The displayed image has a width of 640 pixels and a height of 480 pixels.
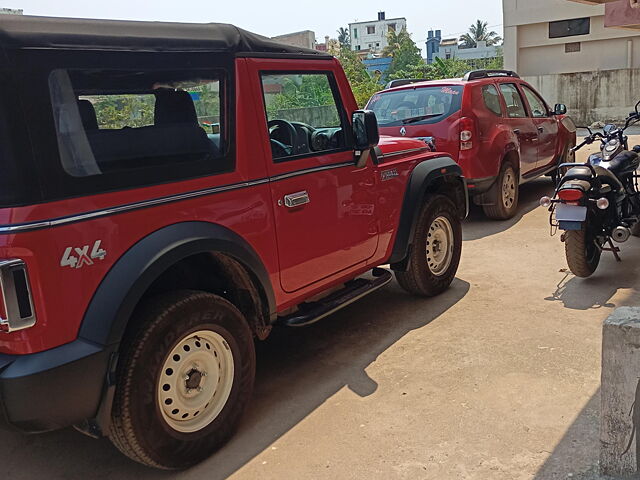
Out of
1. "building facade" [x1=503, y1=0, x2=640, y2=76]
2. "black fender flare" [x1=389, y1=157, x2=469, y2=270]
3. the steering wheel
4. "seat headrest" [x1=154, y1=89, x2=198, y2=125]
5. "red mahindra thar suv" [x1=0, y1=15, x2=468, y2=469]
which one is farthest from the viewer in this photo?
"building facade" [x1=503, y1=0, x2=640, y2=76]

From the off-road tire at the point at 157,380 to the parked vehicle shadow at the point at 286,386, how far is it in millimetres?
144

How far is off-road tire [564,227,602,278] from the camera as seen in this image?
5371 mm

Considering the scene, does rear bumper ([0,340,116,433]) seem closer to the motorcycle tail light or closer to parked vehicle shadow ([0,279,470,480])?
parked vehicle shadow ([0,279,470,480])

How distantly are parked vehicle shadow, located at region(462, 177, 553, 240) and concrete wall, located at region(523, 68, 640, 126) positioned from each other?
15912 millimetres

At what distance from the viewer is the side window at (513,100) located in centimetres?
855

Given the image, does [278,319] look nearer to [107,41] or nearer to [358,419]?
[358,419]

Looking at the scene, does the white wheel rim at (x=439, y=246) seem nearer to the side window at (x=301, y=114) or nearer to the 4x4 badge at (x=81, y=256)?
the side window at (x=301, y=114)

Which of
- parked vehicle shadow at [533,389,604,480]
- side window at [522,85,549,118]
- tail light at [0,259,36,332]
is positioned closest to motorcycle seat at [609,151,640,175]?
parked vehicle shadow at [533,389,604,480]

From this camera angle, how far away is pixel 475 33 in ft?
291

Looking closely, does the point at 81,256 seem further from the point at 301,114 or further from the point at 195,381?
the point at 301,114

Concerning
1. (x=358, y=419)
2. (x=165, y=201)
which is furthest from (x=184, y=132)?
(x=358, y=419)

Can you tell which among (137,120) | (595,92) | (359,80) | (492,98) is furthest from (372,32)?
(137,120)

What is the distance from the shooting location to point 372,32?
10762cm

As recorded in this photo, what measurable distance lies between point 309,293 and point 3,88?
2.23 metres
